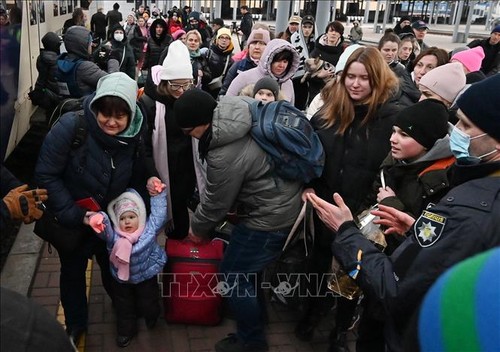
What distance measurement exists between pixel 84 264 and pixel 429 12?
57945 millimetres

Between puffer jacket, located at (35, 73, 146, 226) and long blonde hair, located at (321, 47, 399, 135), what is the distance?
1203 mm

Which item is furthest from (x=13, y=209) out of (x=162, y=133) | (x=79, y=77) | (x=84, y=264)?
(x=79, y=77)

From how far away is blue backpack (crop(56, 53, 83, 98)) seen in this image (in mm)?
4934

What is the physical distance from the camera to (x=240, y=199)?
2.79 m

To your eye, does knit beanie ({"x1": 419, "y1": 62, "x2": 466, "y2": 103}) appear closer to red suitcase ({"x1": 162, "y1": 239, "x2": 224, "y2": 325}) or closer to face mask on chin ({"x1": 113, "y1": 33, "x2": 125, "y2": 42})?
red suitcase ({"x1": 162, "y1": 239, "x2": 224, "y2": 325})

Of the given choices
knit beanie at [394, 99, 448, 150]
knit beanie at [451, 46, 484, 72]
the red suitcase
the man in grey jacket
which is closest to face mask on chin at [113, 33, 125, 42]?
knit beanie at [451, 46, 484, 72]

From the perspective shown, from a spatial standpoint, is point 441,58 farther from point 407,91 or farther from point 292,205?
point 292,205

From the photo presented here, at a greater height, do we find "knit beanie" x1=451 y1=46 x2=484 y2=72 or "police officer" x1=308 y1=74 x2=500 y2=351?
"knit beanie" x1=451 y1=46 x2=484 y2=72

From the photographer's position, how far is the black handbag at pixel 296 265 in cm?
287

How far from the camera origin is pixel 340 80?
289cm

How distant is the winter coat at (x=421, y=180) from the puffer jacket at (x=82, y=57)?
349cm

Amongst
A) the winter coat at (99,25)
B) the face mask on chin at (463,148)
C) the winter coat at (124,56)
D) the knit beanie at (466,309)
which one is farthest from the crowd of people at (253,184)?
the winter coat at (99,25)

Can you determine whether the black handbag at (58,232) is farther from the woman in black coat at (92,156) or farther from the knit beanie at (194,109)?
the knit beanie at (194,109)

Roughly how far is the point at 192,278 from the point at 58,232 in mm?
997
